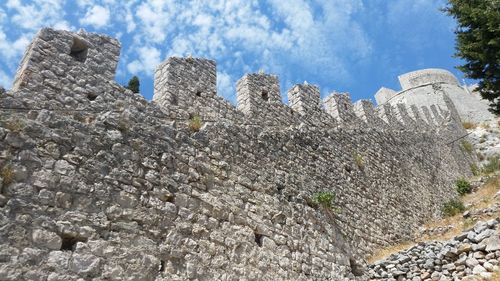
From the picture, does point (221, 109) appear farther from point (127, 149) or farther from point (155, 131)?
point (127, 149)

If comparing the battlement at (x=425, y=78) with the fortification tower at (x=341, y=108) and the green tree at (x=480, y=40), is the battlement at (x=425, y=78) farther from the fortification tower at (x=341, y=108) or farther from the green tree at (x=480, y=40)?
the green tree at (x=480, y=40)

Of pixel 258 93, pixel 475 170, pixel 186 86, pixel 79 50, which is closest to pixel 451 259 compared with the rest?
pixel 258 93

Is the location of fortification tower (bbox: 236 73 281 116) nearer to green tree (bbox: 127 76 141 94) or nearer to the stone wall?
green tree (bbox: 127 76 141 94)

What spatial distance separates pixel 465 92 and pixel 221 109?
31.4 m

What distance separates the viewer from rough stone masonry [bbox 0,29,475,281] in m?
5.58

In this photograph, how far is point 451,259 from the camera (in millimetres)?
9367

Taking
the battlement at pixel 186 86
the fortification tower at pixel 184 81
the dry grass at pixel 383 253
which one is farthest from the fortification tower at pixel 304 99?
the dry grass at pixel 383 253

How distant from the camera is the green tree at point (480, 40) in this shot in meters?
10.0

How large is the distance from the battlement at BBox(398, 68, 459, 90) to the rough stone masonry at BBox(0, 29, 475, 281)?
25.3 metres

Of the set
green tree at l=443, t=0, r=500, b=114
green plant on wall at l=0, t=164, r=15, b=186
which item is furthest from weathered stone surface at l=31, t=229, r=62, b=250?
green tree at l=443, t=0, r=500, b=114

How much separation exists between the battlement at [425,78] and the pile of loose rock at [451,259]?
28.9 metres

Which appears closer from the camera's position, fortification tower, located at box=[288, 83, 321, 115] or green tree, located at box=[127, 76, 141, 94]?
fortification tower, located at box=[288, 83, 321, 115]

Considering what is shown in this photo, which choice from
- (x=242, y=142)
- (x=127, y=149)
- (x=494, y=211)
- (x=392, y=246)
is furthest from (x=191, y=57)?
(x=494, y=211)

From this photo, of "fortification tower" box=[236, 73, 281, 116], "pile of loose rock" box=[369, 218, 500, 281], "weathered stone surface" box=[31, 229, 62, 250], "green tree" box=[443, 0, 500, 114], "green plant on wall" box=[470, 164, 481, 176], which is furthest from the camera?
"green plant on wall" box=[470, 164, 481, 176]
